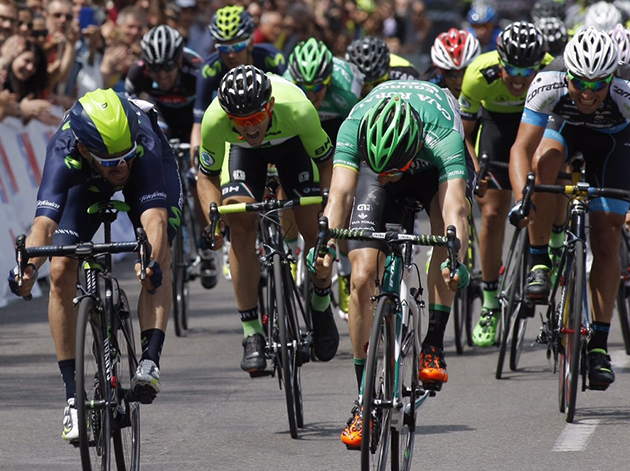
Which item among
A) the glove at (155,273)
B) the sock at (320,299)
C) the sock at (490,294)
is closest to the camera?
the glove at (155,273)

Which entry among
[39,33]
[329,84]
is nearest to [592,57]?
[329,84]

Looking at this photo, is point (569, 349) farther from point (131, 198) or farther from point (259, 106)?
point (131, 198)

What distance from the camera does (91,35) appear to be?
51.4ft

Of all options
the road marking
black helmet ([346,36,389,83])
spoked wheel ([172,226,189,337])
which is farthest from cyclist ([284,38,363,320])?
the road marking

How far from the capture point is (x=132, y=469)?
22.0 feet

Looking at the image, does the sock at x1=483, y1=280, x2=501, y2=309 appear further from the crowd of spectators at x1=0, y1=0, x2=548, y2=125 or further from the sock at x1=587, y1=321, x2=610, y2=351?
the crowd of spectators at x1=0, y1=0, x2=548, y2=125

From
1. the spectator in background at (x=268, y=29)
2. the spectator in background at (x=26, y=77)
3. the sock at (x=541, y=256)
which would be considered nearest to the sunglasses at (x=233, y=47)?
the spectator in background at (x=26, y=77)

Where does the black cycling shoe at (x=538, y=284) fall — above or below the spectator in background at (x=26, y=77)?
below

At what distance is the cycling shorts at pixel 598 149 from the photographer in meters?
8.45

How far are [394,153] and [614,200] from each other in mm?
2326

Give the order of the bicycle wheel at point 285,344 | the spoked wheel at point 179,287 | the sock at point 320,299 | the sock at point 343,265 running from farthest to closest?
the spoked wheel at point 179,287 → the sock at point 343,265 → the sock at point 320,299 → the bicycle wheel at point 285,344

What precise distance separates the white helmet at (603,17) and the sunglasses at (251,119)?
7928 mm

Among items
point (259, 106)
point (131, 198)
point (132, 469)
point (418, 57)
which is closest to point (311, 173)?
point (259, 106)

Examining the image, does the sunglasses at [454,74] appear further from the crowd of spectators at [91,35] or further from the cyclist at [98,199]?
the cyclist at [98,199]
